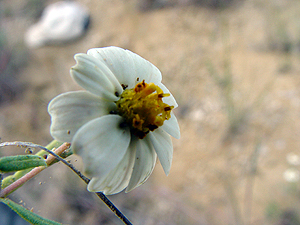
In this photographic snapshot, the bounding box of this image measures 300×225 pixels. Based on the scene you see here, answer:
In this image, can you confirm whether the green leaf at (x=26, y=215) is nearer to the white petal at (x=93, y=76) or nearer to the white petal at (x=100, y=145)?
the white petal at (x=100, y=145)

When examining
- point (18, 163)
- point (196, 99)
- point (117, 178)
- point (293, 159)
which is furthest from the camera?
point (196, 99)

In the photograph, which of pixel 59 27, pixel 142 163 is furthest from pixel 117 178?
pixel 59 27

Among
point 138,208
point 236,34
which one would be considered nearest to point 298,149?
point 138,208

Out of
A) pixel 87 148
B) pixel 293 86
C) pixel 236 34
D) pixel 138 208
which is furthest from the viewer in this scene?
pixel 236 34

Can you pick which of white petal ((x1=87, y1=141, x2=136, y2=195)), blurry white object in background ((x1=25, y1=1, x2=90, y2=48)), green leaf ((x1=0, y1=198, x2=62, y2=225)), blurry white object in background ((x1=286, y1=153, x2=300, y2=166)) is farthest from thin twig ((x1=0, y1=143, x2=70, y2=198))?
blurry white object in background ((x1=25, y1=1, x2=90, y2=48))

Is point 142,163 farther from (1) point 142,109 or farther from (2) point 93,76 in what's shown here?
(2) point 93,76

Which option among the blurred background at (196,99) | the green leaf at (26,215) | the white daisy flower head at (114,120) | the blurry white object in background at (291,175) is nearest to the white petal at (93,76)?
the white daisy flower head at (114,120)

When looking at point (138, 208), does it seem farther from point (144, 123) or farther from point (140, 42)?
point (140, 42)

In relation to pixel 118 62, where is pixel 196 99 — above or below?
below
